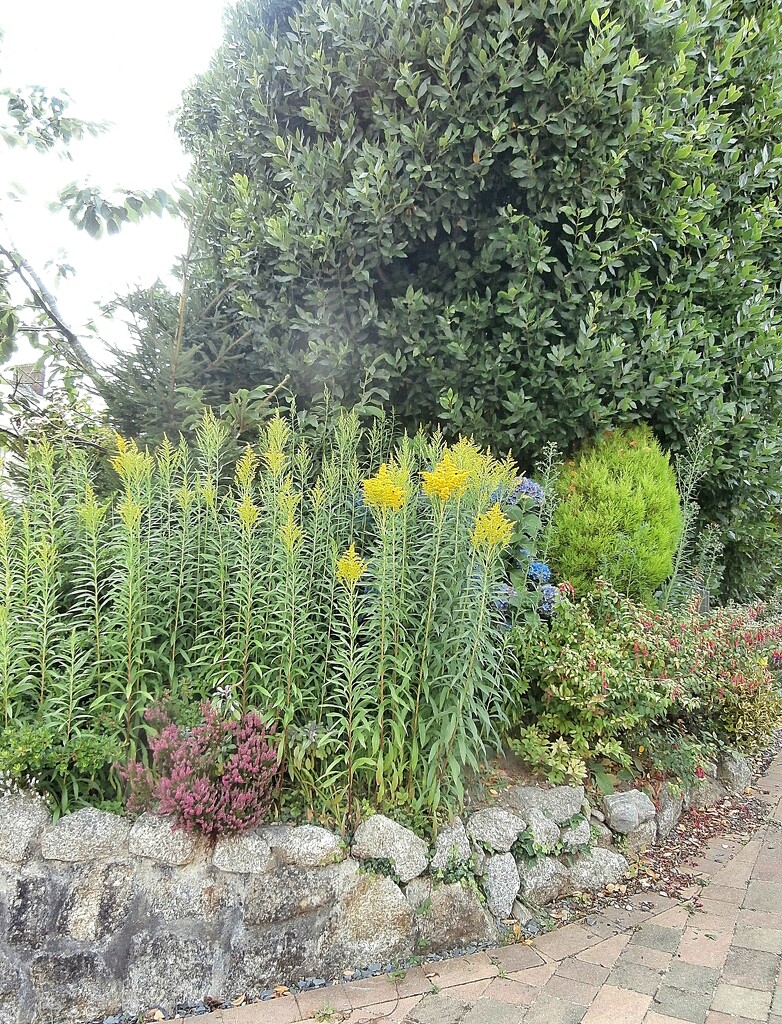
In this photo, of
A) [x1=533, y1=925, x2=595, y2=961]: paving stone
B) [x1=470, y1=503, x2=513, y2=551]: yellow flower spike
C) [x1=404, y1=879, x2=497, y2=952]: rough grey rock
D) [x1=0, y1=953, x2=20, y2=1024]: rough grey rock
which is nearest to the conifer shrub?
[x1=470, y1=503, x2=513, y2=551]: yellow flower spike

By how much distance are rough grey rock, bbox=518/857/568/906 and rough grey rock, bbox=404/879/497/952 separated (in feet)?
0.76

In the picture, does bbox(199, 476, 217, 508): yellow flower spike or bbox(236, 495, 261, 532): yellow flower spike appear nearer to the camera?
bbox(236, 495, 261, 532): yellow flower spike

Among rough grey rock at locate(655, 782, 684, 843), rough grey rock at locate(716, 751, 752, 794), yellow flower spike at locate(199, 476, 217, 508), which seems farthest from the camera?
rough grey rock at locate(716, 751, 752, 794)

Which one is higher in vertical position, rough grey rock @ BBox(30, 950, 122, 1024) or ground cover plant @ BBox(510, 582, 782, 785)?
ground cover plant @ BBox(510, 582, 782, 785)

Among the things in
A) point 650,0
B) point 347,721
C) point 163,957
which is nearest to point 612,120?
point 650,0

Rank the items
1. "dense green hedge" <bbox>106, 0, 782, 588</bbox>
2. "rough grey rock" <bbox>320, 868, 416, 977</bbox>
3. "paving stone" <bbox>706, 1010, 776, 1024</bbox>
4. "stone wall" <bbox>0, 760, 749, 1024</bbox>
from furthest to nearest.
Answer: "dense green hedge" <bbox>106, 0, 782, 588</bbox> < "rough grey rock" <bbox>320, 868, 416, 977</bbox> < "stone wall" <bbox>0, 760, 749, 1024</bbox> < "paving stone" <bbox>706, 1010, 776, 1024</bbox>

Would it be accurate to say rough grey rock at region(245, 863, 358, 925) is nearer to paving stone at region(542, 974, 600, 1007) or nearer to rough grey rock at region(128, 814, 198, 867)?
rough grey rock at region(128, 814, 198, 867)

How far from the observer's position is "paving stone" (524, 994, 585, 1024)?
6.70ft

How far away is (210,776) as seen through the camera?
229 cm

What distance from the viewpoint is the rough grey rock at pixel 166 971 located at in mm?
2143

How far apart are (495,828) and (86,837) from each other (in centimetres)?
154

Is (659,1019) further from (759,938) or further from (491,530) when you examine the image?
(491,530)

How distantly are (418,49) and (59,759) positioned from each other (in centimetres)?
383

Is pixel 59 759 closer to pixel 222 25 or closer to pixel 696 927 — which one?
pixel 696 927
